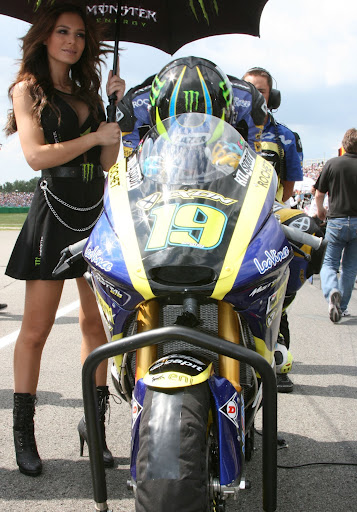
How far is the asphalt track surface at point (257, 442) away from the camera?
2727mm

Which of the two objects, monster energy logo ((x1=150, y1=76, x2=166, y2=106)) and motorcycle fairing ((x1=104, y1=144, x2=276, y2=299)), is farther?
monster energy logo ((x1=150, y1=76, x2=166, y2=106))

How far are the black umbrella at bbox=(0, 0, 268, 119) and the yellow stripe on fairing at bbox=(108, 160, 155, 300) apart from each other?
1485mm

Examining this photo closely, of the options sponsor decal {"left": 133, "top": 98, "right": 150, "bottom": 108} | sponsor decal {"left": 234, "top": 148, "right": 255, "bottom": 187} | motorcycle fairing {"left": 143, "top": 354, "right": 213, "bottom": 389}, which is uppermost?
sponsor decal {"left": 133, "top": 98, "right": 150, "bottom": 108}

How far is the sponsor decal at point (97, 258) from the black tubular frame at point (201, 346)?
32 cm

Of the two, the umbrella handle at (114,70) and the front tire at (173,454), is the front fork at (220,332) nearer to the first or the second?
the front tire at (173,454)

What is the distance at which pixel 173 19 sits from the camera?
3.95 meters

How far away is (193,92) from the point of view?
2650mm

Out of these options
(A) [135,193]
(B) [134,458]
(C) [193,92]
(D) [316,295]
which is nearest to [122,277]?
(A) [135,193]

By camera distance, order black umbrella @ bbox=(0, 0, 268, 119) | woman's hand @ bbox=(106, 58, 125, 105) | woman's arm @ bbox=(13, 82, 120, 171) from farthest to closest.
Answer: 1. black umbrella @ bbox=(0, 0, 268, 119)
2. woman's hand @ bbox=(106, 58, 125, 105)
3. woman's arm @ bbox=(13, 82, 120, 171)

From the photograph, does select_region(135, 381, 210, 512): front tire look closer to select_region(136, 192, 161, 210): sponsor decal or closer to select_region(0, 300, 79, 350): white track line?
select_region(136, 192, 161, 210): sponsor decal

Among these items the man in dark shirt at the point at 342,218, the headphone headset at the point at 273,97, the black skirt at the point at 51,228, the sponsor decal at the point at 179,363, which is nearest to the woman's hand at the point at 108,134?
the black skirt at the point at 51,228

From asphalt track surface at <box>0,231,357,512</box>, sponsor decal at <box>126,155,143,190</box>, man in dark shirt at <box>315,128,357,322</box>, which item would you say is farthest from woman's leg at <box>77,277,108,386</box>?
man in dark shirt at <box>315,128,357,322</box>

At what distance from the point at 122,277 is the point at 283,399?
260cm

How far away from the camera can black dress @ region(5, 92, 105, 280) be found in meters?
3.01
